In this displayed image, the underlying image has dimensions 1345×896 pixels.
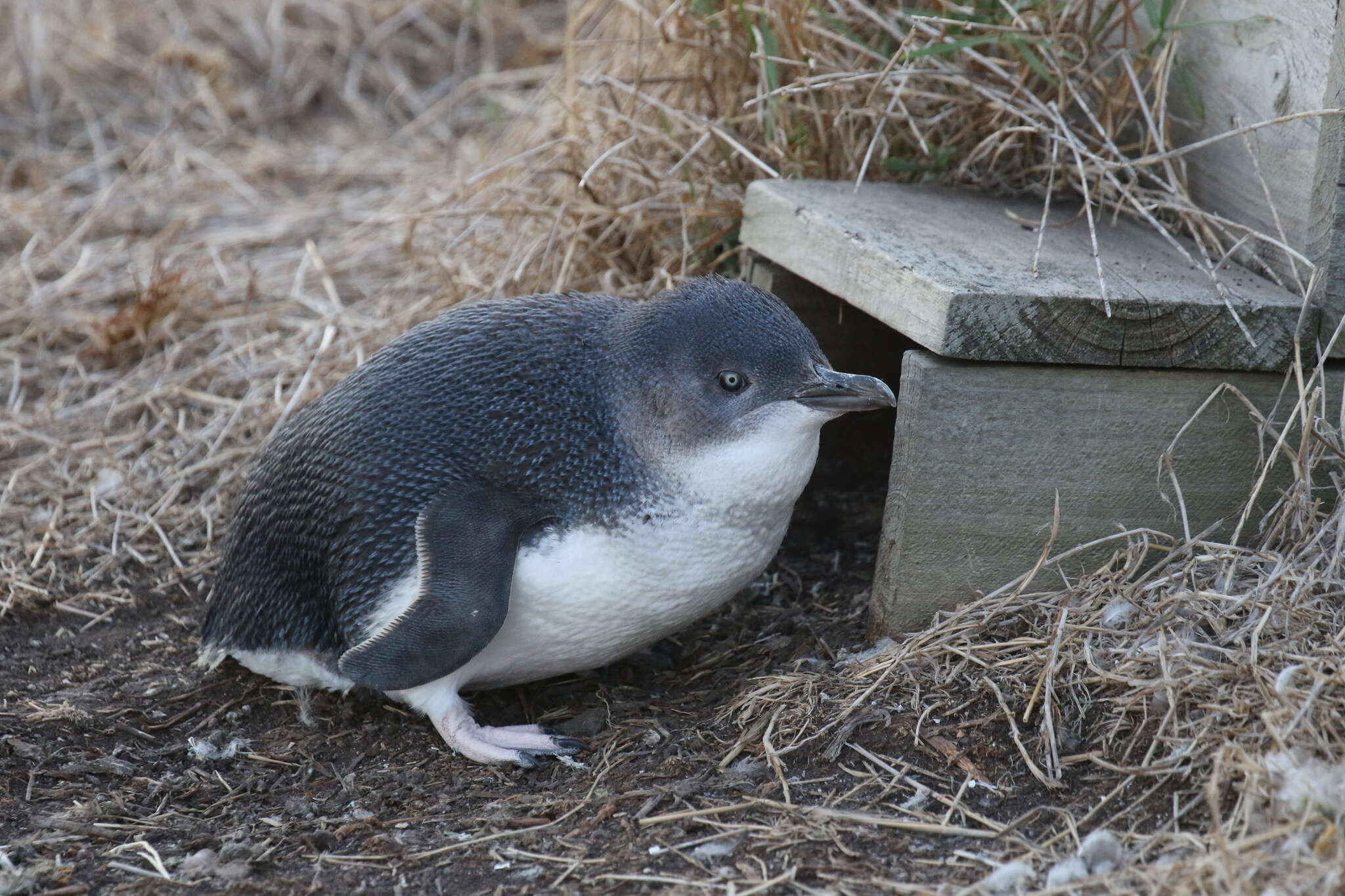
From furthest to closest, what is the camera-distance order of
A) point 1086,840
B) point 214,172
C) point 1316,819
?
point 214,172 → point 1086,840 → point 1316,819

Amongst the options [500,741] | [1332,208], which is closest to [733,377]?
[500,741]

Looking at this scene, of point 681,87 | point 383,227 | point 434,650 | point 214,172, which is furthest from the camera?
point 214,172

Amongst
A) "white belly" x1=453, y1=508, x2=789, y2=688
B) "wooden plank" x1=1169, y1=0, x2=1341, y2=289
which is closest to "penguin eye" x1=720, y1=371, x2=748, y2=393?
"white belly" x1=453, y1=508, x2=789, y2=688

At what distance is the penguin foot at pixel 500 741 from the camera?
276 centimetres

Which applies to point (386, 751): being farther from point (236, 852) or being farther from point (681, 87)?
point (681, 87)

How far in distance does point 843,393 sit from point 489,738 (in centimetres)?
100

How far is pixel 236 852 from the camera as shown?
2428 mm

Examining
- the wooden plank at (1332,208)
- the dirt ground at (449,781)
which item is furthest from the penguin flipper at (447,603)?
the wooden plank at (1332,208)

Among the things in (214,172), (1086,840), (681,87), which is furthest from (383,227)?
(1086,840)

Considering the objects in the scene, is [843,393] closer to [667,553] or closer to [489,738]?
[667,553]

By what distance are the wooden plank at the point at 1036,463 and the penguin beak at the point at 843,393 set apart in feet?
0.45

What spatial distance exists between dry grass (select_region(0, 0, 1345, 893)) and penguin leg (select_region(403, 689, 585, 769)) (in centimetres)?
37

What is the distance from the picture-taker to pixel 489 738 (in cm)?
280

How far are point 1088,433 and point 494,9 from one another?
522 centimetres
